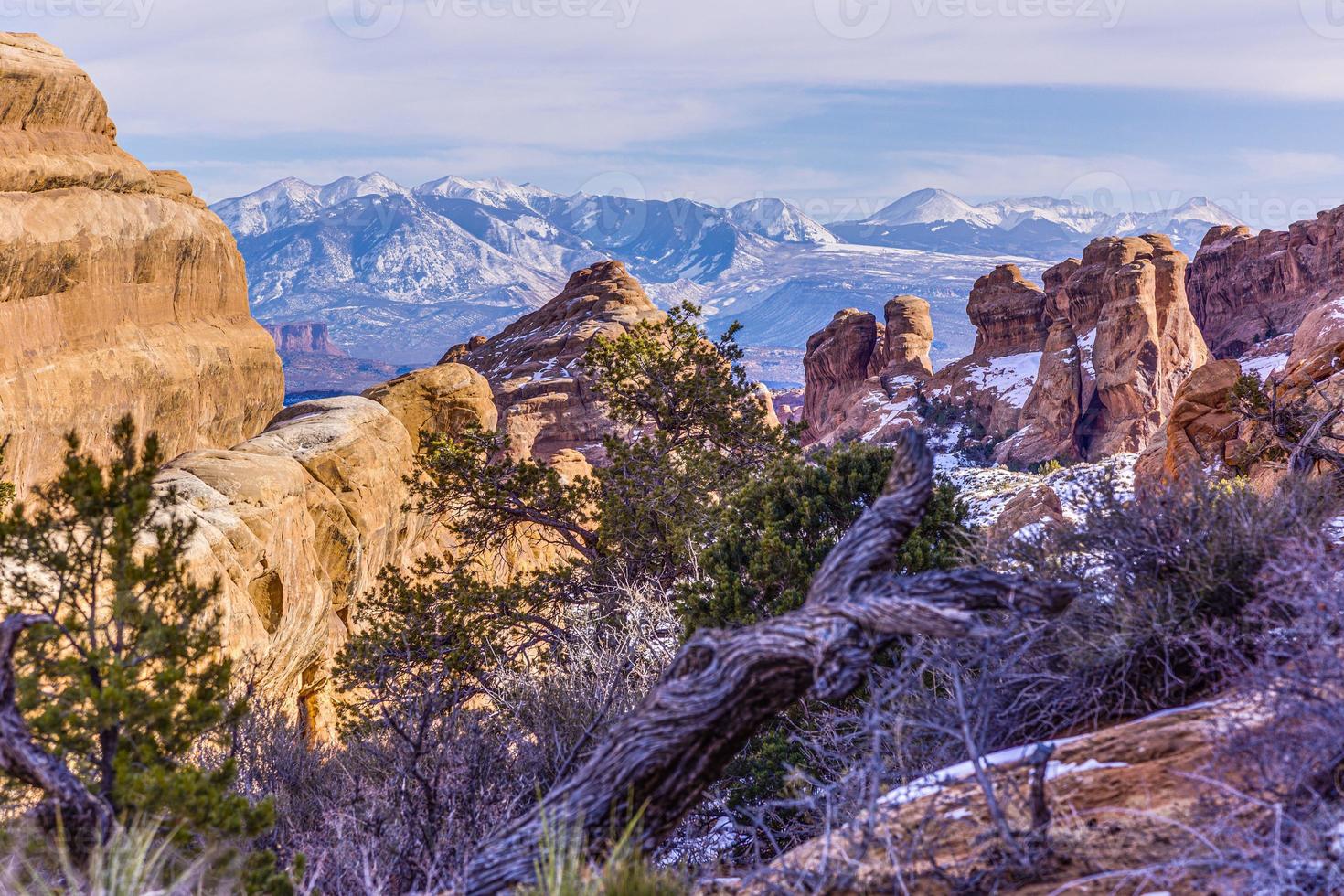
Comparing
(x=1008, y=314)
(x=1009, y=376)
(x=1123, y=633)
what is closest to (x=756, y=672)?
(x=1123, y=633)

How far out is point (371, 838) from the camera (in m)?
7.34

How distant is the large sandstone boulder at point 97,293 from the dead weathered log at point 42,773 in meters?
24.4

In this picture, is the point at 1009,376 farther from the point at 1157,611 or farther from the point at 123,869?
the point at 123,869

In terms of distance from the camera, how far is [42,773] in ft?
17.8

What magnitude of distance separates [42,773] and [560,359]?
2058 inches

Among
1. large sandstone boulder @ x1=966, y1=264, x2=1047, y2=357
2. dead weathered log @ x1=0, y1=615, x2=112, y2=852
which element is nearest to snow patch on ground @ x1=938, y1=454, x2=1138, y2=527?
dead weathered log @ x1=0, y1=615, x2=112, y2=852

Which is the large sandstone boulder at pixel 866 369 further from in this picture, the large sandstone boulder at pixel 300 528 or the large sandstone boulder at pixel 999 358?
the large sandstone boulder at pixel 300 528

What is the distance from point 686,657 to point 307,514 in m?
14.8

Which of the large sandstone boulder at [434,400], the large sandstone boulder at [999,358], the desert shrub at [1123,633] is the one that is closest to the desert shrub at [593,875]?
the desert shrub at [1123,633]

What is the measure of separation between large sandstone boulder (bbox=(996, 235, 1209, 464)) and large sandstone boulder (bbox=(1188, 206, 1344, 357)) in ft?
28.4

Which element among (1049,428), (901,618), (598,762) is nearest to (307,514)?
(598,762)

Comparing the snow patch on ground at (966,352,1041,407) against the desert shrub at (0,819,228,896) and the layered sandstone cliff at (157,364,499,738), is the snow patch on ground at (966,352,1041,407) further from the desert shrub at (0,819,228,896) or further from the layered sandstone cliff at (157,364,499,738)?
the desert shrub at (0,819,228,896)

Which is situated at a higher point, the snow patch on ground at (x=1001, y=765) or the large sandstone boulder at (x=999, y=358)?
the snow patch on ground at (x=1001, y=765)

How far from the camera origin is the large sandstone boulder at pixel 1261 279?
77000mm
